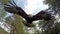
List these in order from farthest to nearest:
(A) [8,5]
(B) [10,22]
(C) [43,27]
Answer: (C) [43,27], (B) [10,22], (A) [8,5]

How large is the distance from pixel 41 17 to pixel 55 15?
506 mm

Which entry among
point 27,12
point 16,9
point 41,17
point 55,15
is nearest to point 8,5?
point 16,9

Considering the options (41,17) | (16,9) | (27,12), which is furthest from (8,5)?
(41,17)

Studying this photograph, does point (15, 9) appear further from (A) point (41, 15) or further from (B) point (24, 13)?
(A) point (41, 15)

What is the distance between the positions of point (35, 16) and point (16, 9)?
0.52 metres

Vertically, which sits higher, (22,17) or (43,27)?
(22,17)

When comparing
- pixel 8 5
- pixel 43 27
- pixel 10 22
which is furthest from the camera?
pixel 43 27

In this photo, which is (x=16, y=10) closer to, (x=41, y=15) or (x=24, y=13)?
(x=24, y=13)

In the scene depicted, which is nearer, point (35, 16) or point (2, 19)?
point (35, 16)

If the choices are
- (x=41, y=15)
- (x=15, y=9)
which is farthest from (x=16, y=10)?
(x=41, y=15)

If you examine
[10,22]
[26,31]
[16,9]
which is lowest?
[26,31]

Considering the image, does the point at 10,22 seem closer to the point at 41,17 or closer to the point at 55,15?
the point at 41,17

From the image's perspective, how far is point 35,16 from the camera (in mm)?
5012

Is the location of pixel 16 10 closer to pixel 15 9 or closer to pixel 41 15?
pixel 15 9
